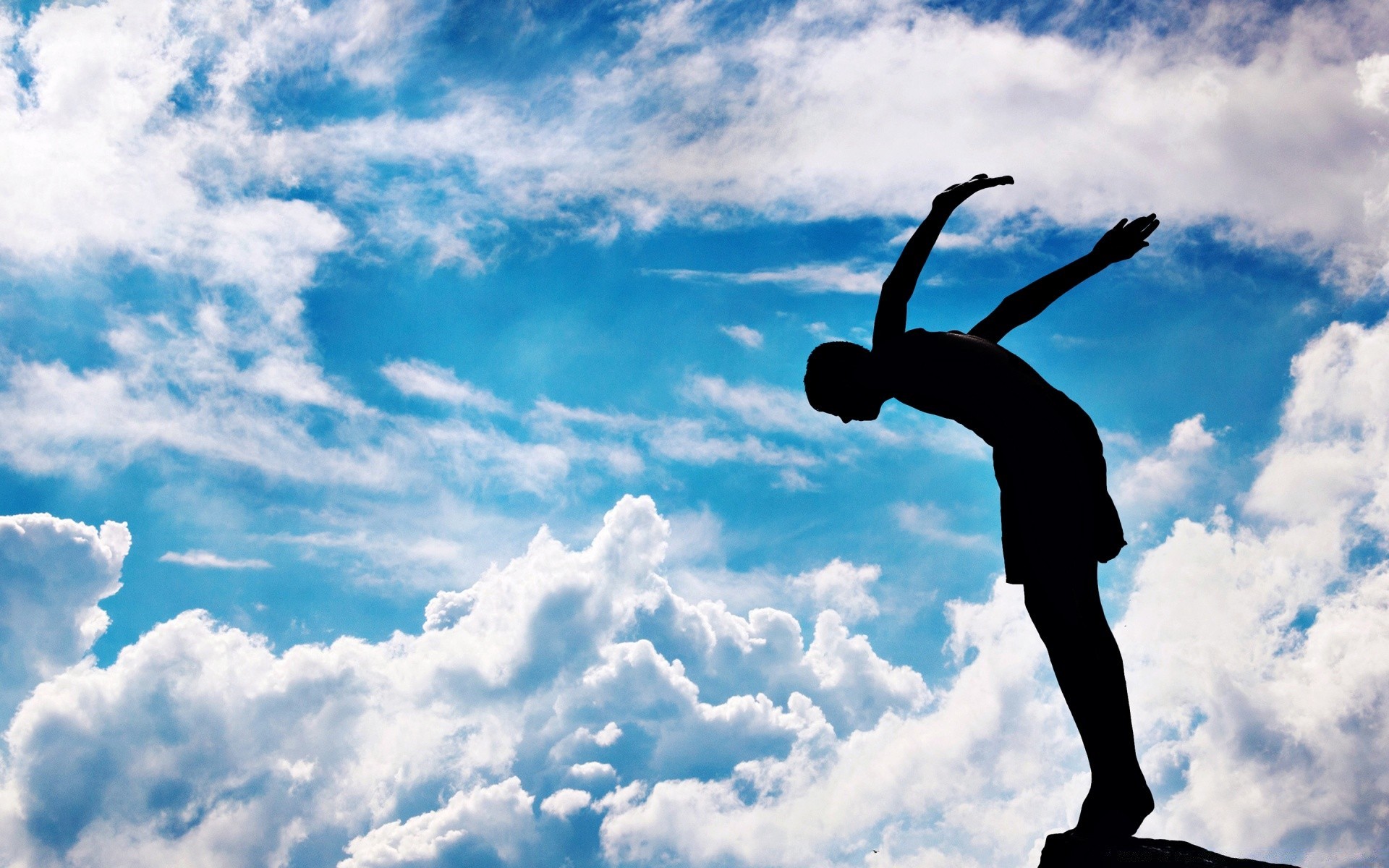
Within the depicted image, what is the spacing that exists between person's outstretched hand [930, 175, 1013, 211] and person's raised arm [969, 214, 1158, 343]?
0.78 metres

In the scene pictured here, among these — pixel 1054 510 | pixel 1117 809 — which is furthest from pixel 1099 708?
pixel 1054 510

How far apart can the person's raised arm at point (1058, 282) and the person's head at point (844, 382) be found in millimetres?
864

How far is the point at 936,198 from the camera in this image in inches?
290

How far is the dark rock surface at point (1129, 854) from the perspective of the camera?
19.1ft

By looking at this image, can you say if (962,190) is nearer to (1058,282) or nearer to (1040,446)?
(1058,282)

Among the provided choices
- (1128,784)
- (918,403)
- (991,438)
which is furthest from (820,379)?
(1128,784)

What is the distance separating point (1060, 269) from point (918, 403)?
148 cm

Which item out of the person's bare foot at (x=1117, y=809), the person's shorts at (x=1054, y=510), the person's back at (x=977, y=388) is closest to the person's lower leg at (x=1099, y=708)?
the person's bare foot at (x=1117, y=809)

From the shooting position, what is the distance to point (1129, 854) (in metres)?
5.98

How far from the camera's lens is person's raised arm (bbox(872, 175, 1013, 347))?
23.7ft

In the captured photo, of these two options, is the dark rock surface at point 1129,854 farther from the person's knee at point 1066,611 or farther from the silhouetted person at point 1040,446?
the person's knee at point 1066,611

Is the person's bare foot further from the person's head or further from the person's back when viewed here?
the person's head

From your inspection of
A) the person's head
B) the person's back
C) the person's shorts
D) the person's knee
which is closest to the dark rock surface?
the person's knee

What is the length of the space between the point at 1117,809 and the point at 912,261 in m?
3.78
